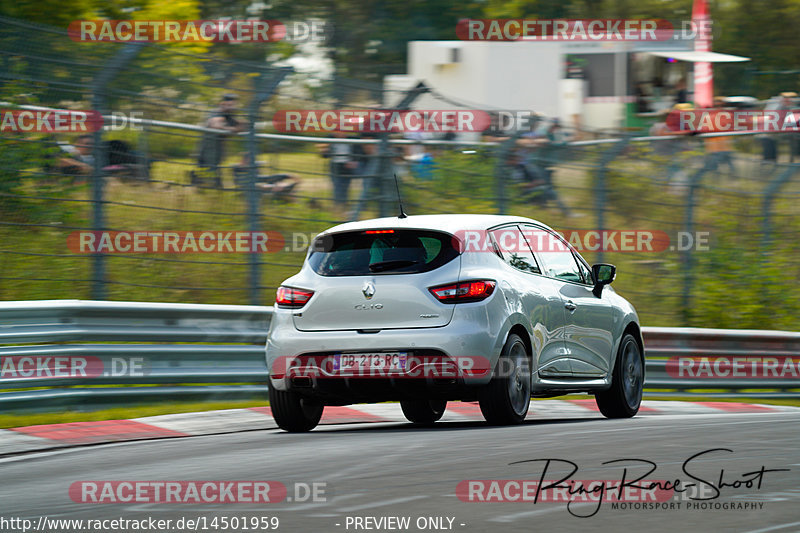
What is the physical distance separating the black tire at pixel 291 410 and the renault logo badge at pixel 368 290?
105cm

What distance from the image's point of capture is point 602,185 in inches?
620

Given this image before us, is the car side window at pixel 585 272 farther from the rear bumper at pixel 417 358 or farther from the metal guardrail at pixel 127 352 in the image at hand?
the metal guardrail at pixel 127 352

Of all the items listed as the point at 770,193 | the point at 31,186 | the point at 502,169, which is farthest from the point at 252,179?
the point at 770,193

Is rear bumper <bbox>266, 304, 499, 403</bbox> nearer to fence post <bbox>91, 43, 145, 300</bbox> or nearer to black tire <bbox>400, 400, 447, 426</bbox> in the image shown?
black tire <bbox>400, 400, 447, 426</bbox>

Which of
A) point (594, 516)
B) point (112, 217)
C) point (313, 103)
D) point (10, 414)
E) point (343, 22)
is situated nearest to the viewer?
point (594, 516)

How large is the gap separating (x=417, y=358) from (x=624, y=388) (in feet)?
9.45

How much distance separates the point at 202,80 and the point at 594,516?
25.8 feet

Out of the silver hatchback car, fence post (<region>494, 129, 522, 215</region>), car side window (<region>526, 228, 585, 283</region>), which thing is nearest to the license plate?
the silver hatchback car

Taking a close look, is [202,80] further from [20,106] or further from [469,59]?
[469,59]

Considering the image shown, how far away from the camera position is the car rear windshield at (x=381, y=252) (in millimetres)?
9414

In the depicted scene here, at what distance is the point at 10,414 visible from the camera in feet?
35.7

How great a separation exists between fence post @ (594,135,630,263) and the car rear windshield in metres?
6.34

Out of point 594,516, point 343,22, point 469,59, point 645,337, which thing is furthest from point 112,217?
point 343,22

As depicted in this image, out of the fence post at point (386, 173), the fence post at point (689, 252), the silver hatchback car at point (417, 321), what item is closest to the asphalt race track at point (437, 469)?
the silver hatchback car at point (417, 321)
